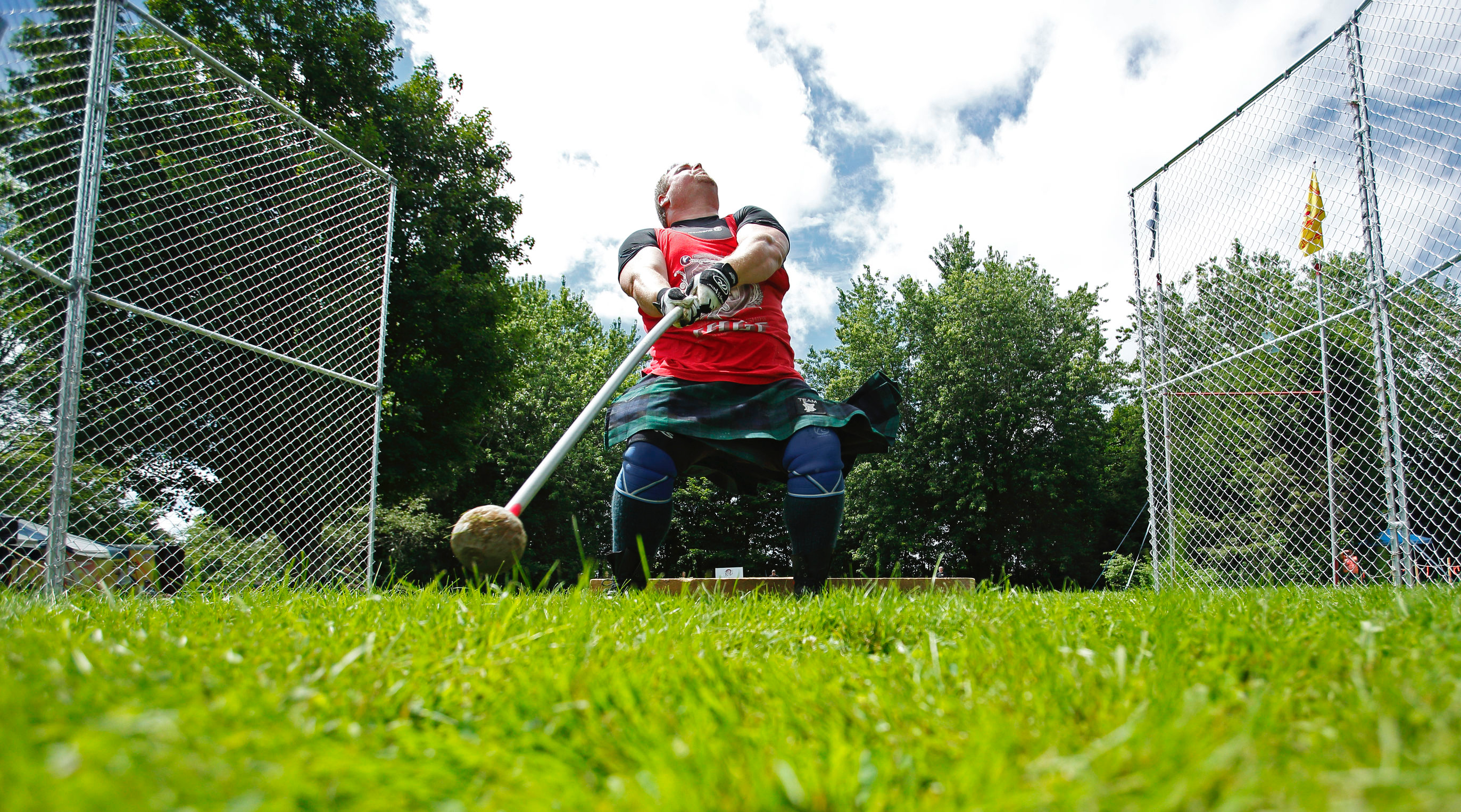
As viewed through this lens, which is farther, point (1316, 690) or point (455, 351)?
point (455, 351)

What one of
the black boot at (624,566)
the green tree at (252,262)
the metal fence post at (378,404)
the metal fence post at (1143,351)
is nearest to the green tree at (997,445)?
the green tree at (252,262)

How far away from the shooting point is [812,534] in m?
3.02

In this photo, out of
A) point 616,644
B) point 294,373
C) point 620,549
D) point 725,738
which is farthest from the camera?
point 294,373

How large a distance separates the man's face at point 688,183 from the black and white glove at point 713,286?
78 cm

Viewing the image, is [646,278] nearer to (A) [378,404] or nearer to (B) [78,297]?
(B) [78,297]

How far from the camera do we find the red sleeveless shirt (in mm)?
3316

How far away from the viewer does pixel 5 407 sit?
3182 millimetres

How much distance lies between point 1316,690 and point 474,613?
4.75ft

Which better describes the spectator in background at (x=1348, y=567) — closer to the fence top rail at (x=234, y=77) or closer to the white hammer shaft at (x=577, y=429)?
the fence top rail at (x=234, y=77)

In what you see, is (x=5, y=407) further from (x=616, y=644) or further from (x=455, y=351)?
(x=455, y=351)

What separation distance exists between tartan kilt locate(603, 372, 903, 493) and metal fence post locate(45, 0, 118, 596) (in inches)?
79.8

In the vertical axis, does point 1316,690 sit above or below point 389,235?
below

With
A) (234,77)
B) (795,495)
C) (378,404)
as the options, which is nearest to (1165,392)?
(795,495)

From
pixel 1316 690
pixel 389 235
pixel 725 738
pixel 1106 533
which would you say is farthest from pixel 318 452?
pixel 1106 533
